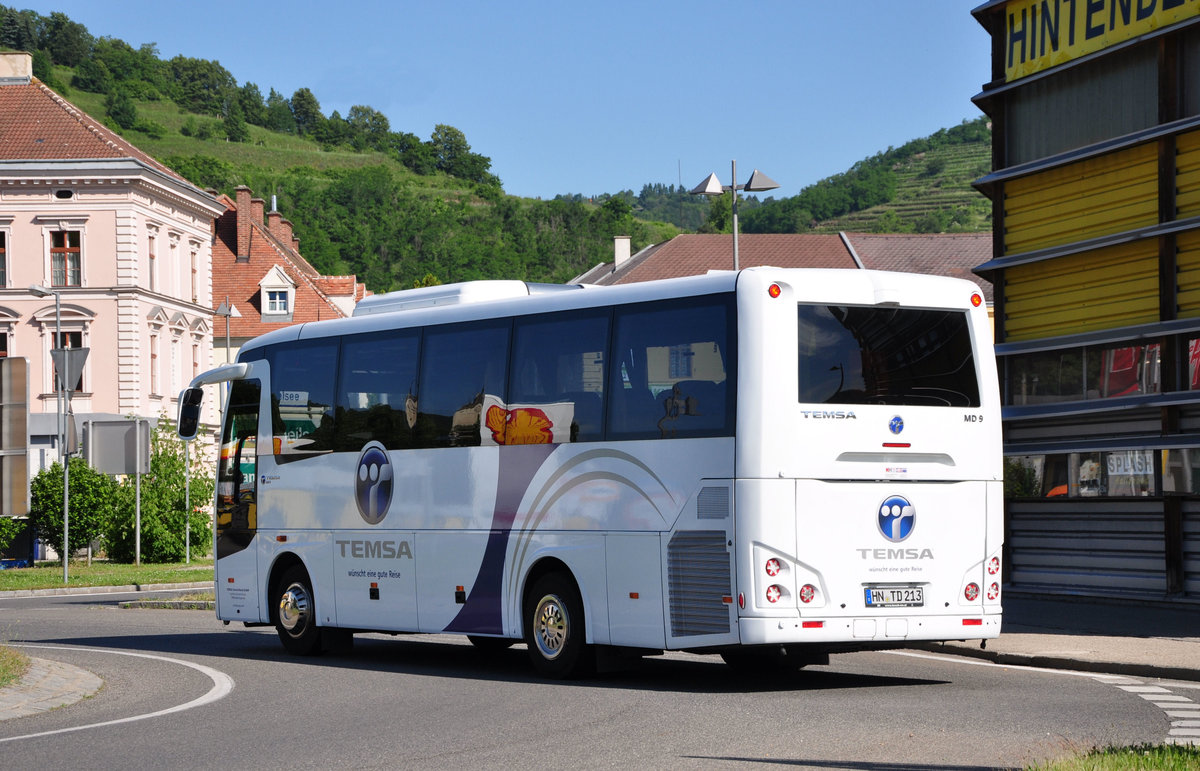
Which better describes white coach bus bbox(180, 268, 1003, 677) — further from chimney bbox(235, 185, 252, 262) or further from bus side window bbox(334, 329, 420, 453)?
chimney bbox(235, 185, 252, 262)

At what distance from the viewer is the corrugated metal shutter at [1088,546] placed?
21.0m

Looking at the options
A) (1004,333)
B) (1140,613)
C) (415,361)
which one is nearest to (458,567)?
(415,361)

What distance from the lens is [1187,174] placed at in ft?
67.7

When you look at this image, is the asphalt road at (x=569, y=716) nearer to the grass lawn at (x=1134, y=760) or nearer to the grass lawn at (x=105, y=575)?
the grass lawn at (x=1134, y=760)

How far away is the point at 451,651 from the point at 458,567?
340cm

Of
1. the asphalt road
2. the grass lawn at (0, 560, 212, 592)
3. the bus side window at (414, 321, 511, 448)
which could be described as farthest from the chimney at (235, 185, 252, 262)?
the bus side window at (414, 321, 511, 448)

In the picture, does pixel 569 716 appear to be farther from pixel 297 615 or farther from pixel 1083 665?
pixel 297 615

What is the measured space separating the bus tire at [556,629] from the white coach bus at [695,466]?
0.07 feet

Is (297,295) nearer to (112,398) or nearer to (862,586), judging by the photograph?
(112,398)

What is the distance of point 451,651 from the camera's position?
63.1 ft

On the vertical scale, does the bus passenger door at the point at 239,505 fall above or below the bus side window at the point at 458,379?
below

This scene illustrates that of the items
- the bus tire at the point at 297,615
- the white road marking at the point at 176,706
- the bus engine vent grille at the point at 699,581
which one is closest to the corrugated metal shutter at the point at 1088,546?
the bus engine vent grille at the point at 699,581

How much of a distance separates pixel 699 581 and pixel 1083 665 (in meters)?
4.19

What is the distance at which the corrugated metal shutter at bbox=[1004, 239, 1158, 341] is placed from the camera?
836 inches
